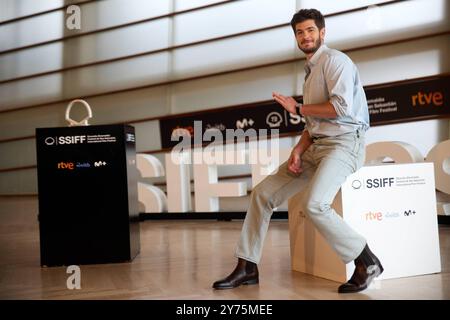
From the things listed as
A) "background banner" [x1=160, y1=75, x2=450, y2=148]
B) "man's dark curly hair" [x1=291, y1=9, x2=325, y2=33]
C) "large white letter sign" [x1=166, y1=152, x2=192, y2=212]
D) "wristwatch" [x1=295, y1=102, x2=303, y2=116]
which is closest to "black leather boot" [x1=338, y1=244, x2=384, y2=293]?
"wristwatch" [x1=295, y1=102, x2=303, y2=116]

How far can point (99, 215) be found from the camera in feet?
13.9

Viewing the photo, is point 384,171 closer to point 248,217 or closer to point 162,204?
point 248,217

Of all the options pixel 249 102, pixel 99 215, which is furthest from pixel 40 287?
pixel 249 102

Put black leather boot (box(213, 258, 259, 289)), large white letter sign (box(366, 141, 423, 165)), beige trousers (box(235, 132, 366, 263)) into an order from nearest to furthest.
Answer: beige trousers (box(235, 132, 366, 263)), black leather boot (box(213, 258, 259, 289)), large white letter sign (box(366, 141, 423, 165))

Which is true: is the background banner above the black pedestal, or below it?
above

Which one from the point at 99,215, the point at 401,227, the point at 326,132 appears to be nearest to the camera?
the point at 326,132

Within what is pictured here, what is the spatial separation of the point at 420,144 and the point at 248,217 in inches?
155

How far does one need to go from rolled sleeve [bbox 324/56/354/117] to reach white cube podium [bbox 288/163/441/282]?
47 cm

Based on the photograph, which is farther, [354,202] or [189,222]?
[189,222]

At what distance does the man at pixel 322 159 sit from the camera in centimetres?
300

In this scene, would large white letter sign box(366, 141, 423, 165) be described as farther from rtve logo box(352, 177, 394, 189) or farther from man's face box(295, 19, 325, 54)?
man's face box(295, 19, 325, 54)

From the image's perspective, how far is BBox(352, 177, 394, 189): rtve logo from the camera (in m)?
3.30

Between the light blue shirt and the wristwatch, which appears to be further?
the wristwatch

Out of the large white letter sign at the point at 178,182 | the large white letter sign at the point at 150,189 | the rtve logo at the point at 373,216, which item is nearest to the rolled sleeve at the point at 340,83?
the rtve logo at the point at 373,216
